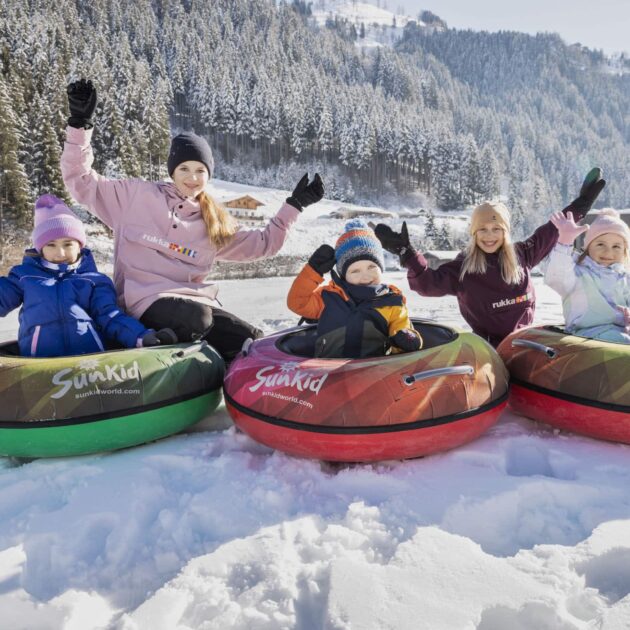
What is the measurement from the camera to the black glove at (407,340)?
2.73 m

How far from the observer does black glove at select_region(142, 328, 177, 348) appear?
2.97 metres

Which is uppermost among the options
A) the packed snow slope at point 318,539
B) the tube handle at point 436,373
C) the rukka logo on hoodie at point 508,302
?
the rukka logo on hoodie at point 508,302

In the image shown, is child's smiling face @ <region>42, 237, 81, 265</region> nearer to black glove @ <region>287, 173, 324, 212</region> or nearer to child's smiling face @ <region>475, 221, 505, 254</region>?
black glove @ <region>287, 173, 324, 212</region>

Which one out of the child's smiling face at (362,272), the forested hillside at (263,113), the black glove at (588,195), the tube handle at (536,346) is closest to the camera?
the tube handle at (536,346)

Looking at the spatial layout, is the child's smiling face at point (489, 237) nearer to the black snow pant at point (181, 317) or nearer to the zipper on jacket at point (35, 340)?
the black snow pant at point (181, 317)

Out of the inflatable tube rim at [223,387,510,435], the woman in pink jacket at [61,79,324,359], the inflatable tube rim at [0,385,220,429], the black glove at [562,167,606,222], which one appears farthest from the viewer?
the black glove at [562,167,606,222]

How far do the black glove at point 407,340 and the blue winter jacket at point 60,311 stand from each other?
163cm

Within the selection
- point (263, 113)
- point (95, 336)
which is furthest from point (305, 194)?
point (263, 113)

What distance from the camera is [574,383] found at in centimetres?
258

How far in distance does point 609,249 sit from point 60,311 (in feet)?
12.0

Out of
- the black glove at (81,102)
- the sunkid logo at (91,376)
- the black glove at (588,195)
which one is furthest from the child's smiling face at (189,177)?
the black glove at (588,195)

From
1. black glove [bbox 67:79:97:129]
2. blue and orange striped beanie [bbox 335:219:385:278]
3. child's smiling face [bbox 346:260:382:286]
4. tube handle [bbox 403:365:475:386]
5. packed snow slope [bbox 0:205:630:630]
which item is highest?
black glove [bbox 67:79:97:129]

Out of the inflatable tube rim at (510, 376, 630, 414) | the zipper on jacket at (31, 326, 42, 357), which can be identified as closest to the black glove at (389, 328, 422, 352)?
the inflatable tube rim at (510, 376, 630, 414)

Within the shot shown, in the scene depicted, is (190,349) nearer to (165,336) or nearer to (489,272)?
(165,336)
